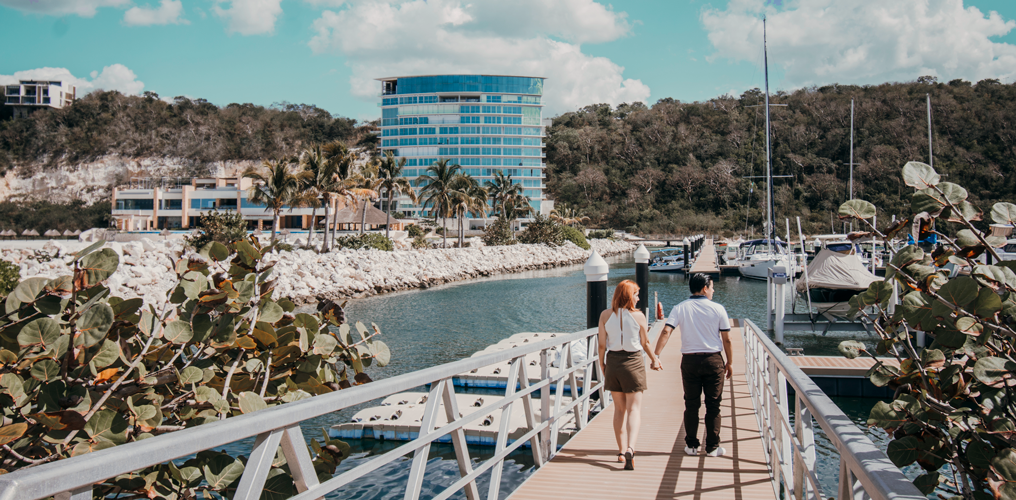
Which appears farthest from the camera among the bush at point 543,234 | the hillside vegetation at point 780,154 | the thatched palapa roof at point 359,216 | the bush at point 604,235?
the bush at point 604,235

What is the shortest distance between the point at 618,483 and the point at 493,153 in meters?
101

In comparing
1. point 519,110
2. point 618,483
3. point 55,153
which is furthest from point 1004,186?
point 55,153

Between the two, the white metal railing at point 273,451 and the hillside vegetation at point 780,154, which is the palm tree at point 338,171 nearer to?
the white metal railing at point 273,451

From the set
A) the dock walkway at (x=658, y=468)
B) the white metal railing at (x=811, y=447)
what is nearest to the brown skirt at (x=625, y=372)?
the dock walkway at (x=658, y=468)

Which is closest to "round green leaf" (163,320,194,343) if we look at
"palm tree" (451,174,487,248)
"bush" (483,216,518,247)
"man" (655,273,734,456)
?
"man" (655,273,734,456)

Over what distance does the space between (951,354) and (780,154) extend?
104 m

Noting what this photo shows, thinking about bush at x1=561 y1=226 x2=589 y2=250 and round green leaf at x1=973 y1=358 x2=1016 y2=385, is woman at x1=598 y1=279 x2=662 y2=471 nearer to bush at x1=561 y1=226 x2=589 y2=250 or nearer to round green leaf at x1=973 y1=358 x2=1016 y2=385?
round green leaf at x1=973 y1=358 x2=1016 y2=385

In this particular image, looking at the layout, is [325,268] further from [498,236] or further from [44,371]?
[44,371]

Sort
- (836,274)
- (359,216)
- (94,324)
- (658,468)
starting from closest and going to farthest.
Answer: (94,324), (658,468), (836,274), (359,216)

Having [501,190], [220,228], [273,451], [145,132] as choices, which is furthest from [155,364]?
[145,132]

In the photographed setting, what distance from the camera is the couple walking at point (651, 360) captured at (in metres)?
5.27

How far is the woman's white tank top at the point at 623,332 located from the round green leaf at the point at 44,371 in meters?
3.97

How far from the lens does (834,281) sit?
61.0 ft

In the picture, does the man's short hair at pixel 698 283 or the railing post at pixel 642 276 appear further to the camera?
the railing post at pixel 642 276
